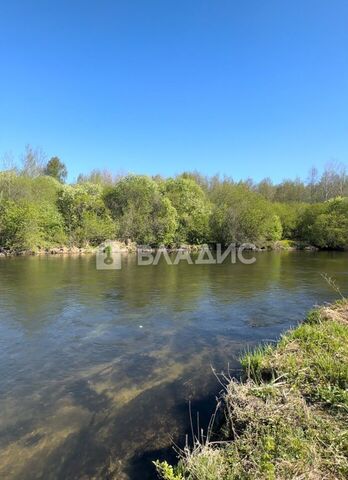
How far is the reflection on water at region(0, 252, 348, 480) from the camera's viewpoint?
5.96 meters

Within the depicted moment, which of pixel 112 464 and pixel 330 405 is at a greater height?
pixel 330 405

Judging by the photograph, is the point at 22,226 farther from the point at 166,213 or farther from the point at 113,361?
the point at 113,361

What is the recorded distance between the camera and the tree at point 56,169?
83.4 meters

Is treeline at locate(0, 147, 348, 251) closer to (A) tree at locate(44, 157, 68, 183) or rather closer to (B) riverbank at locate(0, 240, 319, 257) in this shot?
(B) riverbank at locate(0, 240, 319, 257)

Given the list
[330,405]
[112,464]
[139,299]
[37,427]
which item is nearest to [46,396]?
[37,427]

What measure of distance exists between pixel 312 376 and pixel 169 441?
287cm

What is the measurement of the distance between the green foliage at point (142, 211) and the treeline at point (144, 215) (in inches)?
5.9

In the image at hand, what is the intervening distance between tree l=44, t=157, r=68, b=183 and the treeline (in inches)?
1001

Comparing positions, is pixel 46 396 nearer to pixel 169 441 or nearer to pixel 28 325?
pixel 169 441

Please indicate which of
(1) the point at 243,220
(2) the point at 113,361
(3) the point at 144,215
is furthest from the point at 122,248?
(2) the point at 113,361

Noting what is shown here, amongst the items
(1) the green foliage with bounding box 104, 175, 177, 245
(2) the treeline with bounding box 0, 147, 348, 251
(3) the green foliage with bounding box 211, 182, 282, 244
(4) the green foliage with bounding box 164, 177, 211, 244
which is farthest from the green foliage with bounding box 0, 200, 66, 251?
(3) the green foliage with bounding box 211, 182, 282, 244

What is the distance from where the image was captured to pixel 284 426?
16.6 ft

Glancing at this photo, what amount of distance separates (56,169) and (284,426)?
87.4 meters

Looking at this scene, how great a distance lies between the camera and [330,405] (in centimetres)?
571
